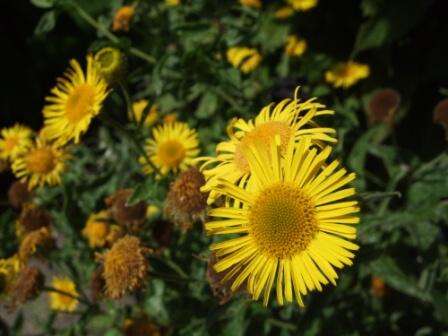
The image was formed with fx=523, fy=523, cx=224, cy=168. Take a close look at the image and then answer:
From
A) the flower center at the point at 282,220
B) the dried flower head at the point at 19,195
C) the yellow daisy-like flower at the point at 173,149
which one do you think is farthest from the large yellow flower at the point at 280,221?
the dried flower head at the point at 19,195

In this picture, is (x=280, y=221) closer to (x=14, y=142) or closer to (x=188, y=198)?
(x=188, y=198)

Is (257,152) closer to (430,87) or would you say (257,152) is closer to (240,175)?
(240,175)

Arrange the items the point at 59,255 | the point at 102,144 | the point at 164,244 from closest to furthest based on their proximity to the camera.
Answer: the point at 164,244 < the point at 59,255 < the point at 102,144

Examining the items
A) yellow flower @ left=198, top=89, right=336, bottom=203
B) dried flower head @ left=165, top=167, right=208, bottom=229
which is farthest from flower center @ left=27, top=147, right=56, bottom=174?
yellow flower @ left=198, top=89, right=336, bottom=203

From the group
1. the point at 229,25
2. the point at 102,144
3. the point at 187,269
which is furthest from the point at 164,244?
the point at 102,144

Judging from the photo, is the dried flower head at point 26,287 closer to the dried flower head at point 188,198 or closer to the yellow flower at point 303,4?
the dried flower head at point 188,198

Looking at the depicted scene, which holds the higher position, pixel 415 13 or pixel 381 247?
pixel 415 13

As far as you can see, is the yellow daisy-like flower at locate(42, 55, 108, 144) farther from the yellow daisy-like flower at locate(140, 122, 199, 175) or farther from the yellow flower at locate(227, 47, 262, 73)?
the yellow flower at locate(227, 47, 262, 73)
